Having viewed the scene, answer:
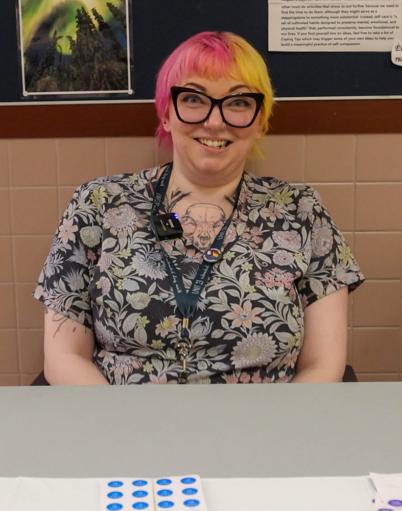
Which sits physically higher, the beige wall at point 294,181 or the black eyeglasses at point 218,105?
the black eyeglasses at point 218,105

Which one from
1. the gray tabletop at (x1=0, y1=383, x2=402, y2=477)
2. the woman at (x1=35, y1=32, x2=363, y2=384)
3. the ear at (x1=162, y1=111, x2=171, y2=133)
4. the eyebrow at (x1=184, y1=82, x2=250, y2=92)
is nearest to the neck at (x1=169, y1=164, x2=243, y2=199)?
the woman at (x1=35, y1=32, x2=363, y2=384)

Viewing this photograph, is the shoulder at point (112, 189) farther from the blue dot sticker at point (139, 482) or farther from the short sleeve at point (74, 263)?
the blue dot sticker at point (139, 482)

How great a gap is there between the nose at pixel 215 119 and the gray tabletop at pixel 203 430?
70cm

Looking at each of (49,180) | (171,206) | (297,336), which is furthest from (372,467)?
(49,180)

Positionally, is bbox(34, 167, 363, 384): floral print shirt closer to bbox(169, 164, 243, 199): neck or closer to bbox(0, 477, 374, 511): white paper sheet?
bbox(169, 164, 243, 199): neck

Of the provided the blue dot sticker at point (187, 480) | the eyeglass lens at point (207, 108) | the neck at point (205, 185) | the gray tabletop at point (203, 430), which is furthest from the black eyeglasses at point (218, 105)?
the blue dot sticker at point (187, 480)

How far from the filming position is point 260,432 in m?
1.09

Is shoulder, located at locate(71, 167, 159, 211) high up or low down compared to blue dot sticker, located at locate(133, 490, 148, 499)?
up

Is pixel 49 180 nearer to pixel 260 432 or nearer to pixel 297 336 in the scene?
pixel 297 336

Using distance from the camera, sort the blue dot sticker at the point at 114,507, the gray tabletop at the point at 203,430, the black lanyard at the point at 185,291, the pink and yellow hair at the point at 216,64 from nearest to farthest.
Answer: the blue dot sticker at the point at 114,507
the gray tabletop at the point at 203,430
the black lanyard at the point at 185,291
the pink and yellow hair at the point at 216,64

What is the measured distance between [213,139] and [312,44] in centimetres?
51

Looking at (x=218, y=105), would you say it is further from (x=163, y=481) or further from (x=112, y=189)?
(x=163, y=481)

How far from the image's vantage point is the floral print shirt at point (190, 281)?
1605 mm

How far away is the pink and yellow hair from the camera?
5.55 feet
